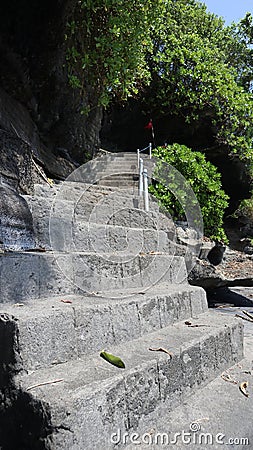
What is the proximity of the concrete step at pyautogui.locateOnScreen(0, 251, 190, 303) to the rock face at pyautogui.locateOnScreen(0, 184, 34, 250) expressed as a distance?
0.36m

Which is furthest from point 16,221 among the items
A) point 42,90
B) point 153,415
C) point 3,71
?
point 42,90

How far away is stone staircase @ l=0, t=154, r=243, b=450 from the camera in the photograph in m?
1.17

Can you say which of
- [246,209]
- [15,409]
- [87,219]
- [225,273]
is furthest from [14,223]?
[246,209]

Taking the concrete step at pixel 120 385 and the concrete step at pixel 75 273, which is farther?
the concrete step at pixel 75 273

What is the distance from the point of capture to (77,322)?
151cm

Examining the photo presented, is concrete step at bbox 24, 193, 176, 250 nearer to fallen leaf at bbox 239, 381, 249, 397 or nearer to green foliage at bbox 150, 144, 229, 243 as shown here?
fallen leaf at bbox 239, 381, 249, 397

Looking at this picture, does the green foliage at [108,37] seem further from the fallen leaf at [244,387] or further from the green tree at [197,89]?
the fallen leaf at [244,387]

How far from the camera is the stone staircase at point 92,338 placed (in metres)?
1.17

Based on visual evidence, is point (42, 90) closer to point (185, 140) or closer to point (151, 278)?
point (151, 278)

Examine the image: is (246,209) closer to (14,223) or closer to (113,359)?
(14,223)

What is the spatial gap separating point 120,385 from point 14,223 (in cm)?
121

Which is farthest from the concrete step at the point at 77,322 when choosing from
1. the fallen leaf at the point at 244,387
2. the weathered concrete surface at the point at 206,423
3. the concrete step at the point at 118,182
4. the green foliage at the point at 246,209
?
the green foliage at the point at 246,209

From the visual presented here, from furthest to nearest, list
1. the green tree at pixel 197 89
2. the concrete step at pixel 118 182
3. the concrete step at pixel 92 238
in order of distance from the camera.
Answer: the green tree at pixel 197 89 < the concrete step at pixel 118 182 < the concrete step at pixel 92 238

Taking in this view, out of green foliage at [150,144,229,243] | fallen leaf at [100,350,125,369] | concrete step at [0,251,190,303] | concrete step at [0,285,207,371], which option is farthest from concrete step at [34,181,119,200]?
green foliage at [150,144,229,243]
